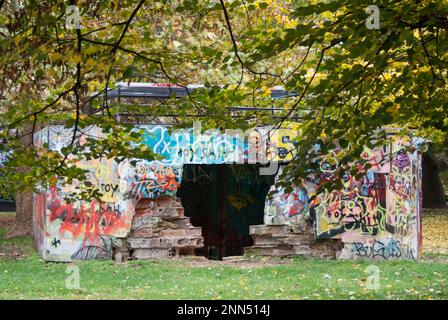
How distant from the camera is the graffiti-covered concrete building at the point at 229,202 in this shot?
1633 centimetres

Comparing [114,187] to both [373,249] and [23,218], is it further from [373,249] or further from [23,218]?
[23,218]

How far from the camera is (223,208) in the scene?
19906 millimetres

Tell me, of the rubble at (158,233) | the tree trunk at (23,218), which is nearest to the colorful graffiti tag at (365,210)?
the rubble at (158,233)

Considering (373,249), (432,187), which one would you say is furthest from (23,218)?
(432,187)

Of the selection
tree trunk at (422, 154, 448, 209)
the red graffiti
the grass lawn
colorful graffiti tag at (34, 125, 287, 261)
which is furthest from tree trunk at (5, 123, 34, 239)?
tree trunk at (422, 154, 448, 209)

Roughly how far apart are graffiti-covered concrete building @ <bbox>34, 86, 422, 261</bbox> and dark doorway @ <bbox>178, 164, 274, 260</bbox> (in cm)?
222

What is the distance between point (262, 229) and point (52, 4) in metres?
11.8

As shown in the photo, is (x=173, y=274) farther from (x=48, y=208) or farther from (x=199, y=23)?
(x=199, y=23)

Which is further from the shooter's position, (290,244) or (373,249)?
(290,244)

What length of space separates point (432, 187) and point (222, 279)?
69.5 feet

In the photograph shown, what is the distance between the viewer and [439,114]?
6.98 m

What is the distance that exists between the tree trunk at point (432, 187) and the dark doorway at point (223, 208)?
14.2m

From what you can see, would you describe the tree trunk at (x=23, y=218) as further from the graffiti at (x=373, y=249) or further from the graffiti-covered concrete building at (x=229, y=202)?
the graffiti at (x=373, y=249)
